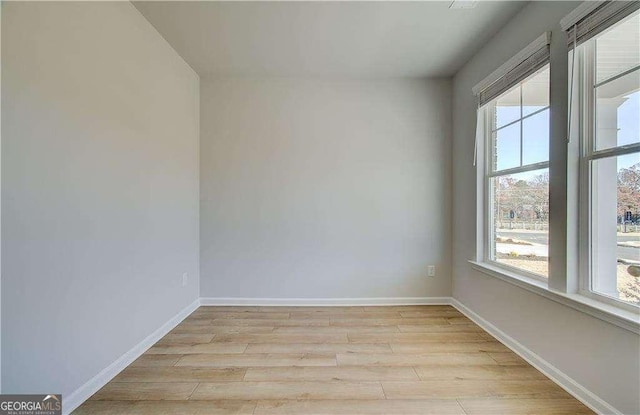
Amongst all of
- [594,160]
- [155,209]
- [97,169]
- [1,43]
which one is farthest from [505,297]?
[1,43]

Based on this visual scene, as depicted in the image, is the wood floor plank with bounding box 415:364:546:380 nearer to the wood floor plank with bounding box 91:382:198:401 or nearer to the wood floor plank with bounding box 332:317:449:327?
the wood floor plank with bounding box 332:317:449:327

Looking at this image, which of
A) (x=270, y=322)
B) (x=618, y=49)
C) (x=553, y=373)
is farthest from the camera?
(x=270, y=322)

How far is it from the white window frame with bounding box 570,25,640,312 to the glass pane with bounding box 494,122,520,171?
24.0 inches

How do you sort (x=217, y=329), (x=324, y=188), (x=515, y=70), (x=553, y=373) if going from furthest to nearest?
1. (x=324, y=188)
2. (x=217, y=329)
3. (x=515, y=70)
4. (x=553, y=373)

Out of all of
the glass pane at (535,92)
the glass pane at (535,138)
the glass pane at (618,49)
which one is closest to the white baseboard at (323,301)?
the glass pane at (535,138)

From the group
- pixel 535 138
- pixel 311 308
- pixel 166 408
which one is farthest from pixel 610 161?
pixel 166 408

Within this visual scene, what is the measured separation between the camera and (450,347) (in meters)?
2.34

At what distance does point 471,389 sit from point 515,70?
95.5 inches

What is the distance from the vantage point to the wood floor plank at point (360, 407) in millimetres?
1613

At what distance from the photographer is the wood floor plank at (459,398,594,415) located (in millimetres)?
1623

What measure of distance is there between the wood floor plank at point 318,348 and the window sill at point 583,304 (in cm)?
117

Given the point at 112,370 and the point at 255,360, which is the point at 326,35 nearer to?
the point at 255,360

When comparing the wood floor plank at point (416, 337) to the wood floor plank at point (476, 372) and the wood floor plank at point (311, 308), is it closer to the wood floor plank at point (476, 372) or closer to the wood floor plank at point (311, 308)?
the wood floor plank at point (476, 372)

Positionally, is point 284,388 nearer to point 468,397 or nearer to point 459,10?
point 468,397
